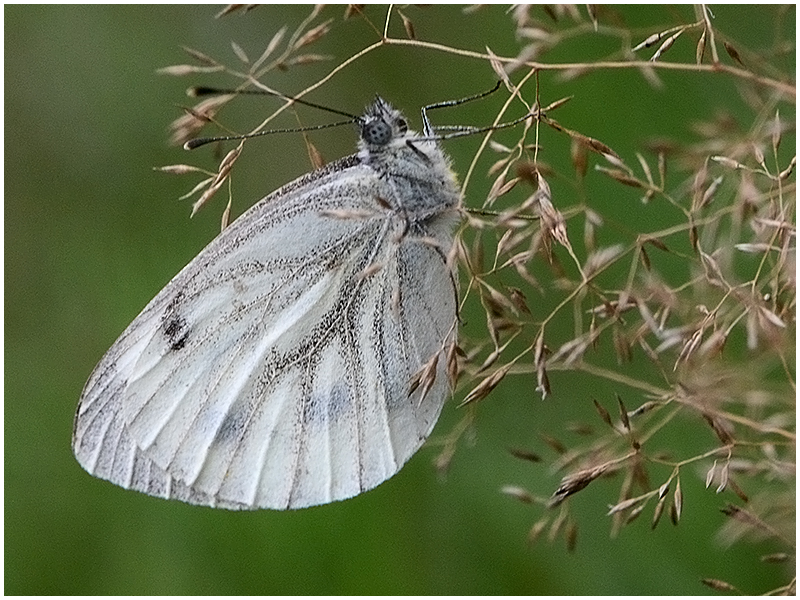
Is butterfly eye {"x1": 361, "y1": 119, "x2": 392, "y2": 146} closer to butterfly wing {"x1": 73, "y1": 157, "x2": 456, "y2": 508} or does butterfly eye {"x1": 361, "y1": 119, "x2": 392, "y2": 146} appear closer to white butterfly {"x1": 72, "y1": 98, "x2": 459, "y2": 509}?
white butterfly {"x1": 72, "y1": 98, "x2": 459, "y2": 509}

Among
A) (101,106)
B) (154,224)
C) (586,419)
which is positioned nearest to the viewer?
(586,419)

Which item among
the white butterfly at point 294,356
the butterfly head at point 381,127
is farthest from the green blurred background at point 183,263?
the white butterfly at point 294,356

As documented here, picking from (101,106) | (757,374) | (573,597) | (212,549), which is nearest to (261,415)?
(212,549)

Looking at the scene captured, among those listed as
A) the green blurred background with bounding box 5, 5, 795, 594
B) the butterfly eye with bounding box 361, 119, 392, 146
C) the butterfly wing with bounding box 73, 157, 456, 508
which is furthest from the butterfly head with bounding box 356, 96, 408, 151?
the green blurred background with bounding box 5, 5, 795, 594

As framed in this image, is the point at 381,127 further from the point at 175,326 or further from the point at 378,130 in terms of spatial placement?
the point at 175,326

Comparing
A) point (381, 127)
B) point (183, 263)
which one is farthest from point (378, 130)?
point (183, 263)

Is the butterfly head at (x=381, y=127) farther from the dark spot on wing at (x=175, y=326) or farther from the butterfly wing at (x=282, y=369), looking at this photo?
the dark spot on wing at (x=175, y=326)

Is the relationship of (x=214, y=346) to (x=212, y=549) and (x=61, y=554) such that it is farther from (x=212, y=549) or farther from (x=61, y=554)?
(x=61, y=554)
